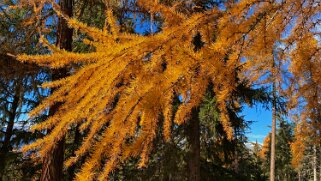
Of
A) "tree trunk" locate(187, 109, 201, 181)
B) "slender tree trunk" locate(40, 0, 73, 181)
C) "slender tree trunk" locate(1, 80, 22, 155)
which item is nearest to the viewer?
"slender tree trunk" locate(40, 0, 73, 181)

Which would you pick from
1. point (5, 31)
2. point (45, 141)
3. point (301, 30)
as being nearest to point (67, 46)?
point (5, 31)

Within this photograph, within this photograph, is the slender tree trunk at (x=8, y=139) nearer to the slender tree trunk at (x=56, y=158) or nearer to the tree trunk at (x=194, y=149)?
the tree trunk at (x=194, y=149)

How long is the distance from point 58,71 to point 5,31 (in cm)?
148

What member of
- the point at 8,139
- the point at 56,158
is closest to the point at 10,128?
the point at 8,139

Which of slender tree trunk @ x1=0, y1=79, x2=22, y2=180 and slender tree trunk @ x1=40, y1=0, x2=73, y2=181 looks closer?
slender tree trunk @ x1=40, y1=0, x2=73, y2=181

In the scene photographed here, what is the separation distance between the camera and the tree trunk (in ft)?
33.8

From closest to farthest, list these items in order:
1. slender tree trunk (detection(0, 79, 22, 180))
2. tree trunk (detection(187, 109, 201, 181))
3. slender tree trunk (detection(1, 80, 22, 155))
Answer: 1. tree trunk (detection(187, 109, 201, 181))
2. slender tree trunk (detection(0, 79, 22, 180))
3. slender tree trunk (detection(1, 80, 22, 155))

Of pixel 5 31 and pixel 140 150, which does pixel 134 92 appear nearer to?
pixel 140 150

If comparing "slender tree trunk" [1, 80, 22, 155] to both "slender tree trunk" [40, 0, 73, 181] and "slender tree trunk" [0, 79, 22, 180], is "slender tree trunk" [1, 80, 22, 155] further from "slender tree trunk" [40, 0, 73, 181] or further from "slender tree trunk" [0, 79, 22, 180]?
"slender tree trunk" [40, 0, 73, 181]

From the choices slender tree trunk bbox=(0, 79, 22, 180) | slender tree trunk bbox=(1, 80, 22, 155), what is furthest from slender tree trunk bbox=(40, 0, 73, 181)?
slender tree trunk bbox=(1, 80, 22, 155)

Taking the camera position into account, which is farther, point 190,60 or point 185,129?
point 185,129

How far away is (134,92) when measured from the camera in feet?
5.74

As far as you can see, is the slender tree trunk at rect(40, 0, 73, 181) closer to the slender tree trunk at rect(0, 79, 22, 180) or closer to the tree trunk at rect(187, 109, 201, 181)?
the tree trunk at rect(187, 109, 201, 181)

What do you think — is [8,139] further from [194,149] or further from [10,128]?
[194,149]
